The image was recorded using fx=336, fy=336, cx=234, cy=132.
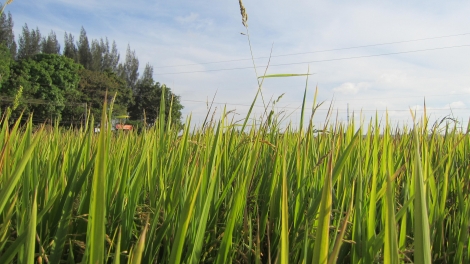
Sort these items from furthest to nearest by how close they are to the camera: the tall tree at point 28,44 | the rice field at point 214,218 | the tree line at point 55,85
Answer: the tall tree at point 28,44, the tree line at point 55,85, the rice field at point 214,218

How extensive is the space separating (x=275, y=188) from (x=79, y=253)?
454 millimetres

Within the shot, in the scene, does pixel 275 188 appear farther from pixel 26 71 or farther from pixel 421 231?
pixel 26 71

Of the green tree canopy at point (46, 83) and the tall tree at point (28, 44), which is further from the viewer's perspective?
the tall tree at point (28, 44)

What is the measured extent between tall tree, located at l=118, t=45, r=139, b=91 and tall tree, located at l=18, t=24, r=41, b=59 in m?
13.4

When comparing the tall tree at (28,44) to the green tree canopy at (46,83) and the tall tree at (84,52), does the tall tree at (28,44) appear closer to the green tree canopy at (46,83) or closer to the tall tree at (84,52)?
the tall tree at (84,52)

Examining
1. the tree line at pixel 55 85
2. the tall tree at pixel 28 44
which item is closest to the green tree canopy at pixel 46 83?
the tree line at pixel 55 85

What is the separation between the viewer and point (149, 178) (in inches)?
35.5

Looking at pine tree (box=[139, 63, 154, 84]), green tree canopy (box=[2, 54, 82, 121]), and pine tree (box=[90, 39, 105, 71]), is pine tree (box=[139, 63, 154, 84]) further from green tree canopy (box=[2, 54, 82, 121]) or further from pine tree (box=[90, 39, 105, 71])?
green tree canopy (box=[2, 54, 82, 121])

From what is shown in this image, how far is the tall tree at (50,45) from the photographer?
56.0 m

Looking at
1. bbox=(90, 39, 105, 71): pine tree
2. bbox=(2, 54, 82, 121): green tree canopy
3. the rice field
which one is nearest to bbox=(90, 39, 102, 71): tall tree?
bbox=(90, 39, 105, 71): pine tree

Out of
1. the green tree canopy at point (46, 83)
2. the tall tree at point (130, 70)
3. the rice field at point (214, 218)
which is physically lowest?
the rice field at point (214, 218)

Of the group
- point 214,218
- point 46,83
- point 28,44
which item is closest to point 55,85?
point 46,83

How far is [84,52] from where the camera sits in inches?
2282

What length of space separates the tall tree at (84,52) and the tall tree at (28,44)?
6184 millimetres
